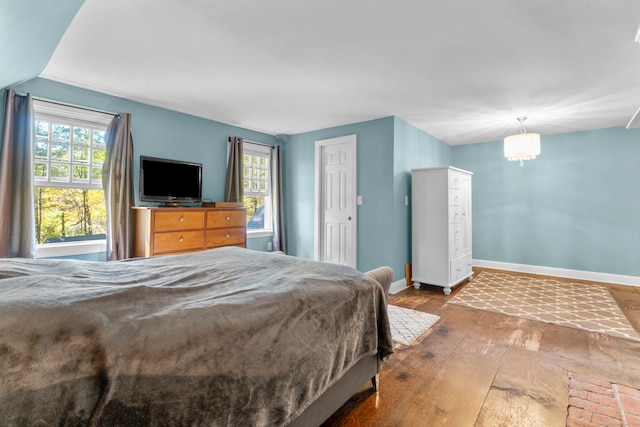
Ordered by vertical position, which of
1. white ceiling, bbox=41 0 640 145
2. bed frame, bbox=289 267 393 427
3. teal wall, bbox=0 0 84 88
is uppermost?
white ceiling, bbox=41 0 640 145

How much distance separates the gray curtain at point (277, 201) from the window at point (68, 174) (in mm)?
2301

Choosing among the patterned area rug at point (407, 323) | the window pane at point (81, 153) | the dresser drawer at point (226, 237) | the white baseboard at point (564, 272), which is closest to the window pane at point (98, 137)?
the window pane at point (81, 153)

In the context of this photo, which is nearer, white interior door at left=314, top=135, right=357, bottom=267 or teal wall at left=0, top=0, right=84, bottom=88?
teal wall at left=0, top=0, right=84, bottom=88

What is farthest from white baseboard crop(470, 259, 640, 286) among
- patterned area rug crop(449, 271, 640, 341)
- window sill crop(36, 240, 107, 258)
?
window sill crop(36, 240, 107, 258)

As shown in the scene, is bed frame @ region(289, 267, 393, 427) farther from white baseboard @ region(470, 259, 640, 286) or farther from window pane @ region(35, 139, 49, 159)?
white baseboard @ region(470, 259, 640, 286)

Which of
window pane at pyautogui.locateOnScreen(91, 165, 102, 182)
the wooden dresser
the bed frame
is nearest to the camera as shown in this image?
the bed frame

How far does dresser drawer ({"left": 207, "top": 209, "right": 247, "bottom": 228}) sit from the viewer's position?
3604 mm

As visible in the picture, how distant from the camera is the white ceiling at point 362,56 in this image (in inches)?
74.7

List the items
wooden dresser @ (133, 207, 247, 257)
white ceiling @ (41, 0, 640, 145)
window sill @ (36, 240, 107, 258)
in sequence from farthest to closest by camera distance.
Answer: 1. wooden dresser @ (133, 207, 247, 257)
2. window sill @ (36, 240, 107, 258)
3. white ceiling @ (41, 0, 640, 145)

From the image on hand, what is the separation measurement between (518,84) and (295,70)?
219 cm

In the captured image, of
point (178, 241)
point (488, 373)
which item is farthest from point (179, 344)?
point (178, 241)

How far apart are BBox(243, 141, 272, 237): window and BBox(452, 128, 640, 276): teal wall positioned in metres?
3.80

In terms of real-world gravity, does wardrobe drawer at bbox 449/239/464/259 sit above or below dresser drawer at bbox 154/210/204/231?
below

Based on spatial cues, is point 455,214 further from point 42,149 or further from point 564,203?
point 42,149
